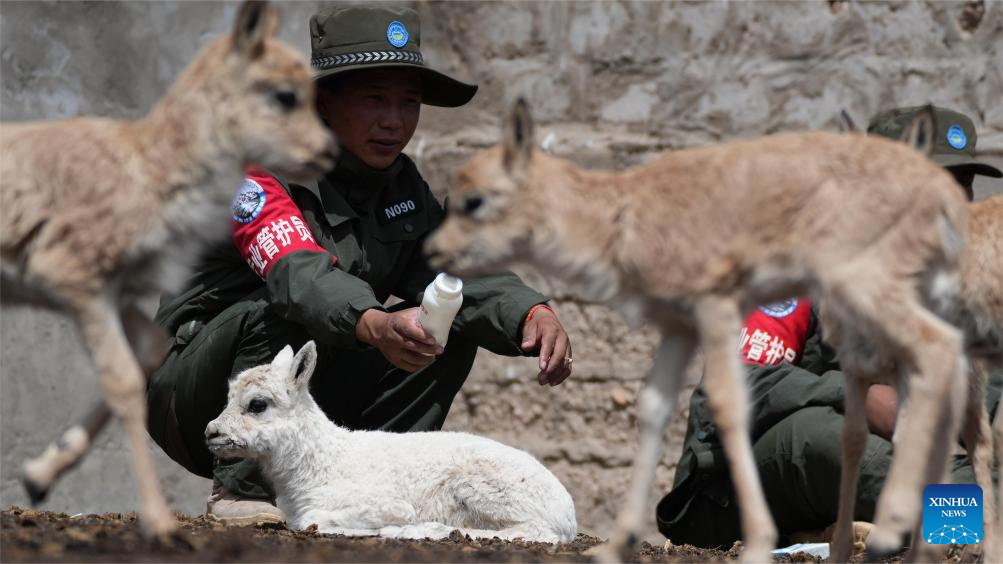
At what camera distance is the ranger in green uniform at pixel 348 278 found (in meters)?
5.94

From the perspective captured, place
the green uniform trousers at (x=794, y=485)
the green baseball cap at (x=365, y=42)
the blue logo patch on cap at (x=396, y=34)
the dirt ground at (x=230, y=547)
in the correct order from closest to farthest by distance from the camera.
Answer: the dirt ground at (x=230, y=547) < the green uniform trousers at (x=794, y=485) < the green baseball cap at (x=365, y=42) < the blue logo patch on cap at (x=396, y=34)

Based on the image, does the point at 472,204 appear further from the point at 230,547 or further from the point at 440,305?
the point at 440,305

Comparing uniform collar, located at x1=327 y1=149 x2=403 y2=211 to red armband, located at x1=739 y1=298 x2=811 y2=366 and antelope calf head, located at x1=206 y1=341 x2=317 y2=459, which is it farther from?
red armband, located at x1=739 y1=298 x2=811 y2=366

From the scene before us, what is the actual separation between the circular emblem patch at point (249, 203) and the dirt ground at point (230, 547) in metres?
1.45

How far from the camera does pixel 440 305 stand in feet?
17.3

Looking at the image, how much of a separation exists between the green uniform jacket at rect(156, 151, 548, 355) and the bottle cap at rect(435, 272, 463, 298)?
79 centimetres

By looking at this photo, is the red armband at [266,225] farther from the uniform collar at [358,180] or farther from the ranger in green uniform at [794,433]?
the ranger in green uniform at [794,433]

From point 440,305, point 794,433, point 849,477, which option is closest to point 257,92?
point 440,305

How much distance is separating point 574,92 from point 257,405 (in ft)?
10.3

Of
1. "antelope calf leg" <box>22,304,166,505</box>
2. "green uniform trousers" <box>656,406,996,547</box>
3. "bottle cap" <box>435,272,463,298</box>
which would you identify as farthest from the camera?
"green uniform trousers" <box>656,406,996,547</box>

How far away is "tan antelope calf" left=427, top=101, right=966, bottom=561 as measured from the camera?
3578mm

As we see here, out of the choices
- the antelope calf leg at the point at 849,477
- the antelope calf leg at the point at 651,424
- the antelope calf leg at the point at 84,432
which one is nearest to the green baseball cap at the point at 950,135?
the antelope calf leg at the point at 849,477

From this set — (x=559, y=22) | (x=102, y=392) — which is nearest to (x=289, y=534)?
(x=102, y=392)

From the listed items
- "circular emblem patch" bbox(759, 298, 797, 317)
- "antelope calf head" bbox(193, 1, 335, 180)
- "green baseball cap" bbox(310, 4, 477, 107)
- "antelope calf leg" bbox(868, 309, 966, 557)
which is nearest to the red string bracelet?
"circular emblem patch" bbox(759, 298, 797, 317)
